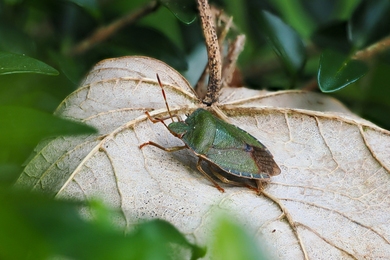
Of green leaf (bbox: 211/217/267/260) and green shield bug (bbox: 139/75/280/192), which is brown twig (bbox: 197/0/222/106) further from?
green leaf (bbox: 211/217/267/260)

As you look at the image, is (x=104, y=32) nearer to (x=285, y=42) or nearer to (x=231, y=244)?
(x=285, y=42)

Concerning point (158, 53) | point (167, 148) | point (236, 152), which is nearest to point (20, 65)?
point (167, 148)

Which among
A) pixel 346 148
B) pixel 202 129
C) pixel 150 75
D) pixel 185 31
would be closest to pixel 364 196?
pixel 346 148

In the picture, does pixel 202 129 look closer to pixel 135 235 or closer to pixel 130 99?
pixel 130 99

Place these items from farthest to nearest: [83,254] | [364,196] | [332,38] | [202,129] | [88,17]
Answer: [88,17]
[332,38]
[202,129]
[364,196]
[83,254]

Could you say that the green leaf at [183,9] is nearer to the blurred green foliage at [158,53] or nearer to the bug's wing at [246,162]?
the blurred green foliage at [158,53]

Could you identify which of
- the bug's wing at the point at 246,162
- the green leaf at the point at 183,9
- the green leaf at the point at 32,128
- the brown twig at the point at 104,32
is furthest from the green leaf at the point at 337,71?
the green leaf at the point at 32,128
